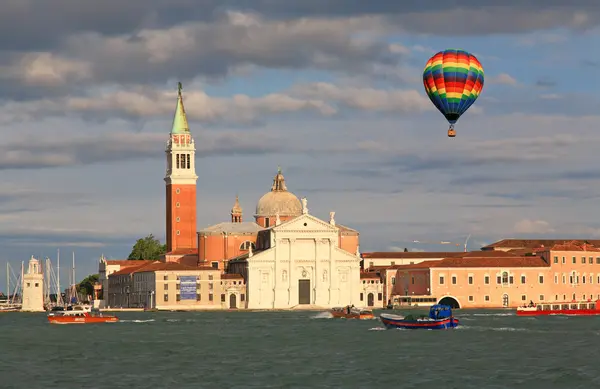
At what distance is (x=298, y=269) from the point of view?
144m

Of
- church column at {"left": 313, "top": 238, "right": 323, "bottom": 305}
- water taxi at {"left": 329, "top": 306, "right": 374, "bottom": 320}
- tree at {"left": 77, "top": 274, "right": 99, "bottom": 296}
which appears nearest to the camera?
water taxi at {"left": 329, "top": 306, "right": 374, "bottom": 320}

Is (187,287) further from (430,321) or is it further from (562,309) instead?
(430,321)

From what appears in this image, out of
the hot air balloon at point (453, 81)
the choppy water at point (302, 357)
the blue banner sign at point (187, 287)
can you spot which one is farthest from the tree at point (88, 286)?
the hot air balloon at point (453, 81)

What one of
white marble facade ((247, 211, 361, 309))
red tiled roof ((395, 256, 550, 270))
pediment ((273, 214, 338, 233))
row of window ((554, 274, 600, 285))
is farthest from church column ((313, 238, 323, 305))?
row of window ((554, 274, 600, 285))

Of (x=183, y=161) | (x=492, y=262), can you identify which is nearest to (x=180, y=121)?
(x=183, y=161)

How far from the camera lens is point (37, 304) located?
495ft

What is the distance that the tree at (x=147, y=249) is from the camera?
183125 mm

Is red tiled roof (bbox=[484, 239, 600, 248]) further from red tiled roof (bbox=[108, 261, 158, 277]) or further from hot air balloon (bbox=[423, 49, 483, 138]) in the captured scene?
hot air balloon (bbox=[423, 49, 483, 138])

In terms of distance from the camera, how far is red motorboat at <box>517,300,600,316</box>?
407ft

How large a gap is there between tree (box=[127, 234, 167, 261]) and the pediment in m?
41.6

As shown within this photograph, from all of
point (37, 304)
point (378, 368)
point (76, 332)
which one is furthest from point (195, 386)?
point (37, 304)

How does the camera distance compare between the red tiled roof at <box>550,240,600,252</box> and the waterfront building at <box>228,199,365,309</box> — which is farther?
the red tiled roof at <box>550,240,600,252</box>

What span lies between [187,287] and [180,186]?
16922 mm

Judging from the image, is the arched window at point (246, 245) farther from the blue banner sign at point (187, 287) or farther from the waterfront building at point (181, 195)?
the blue banner sign at point (187, 287)
